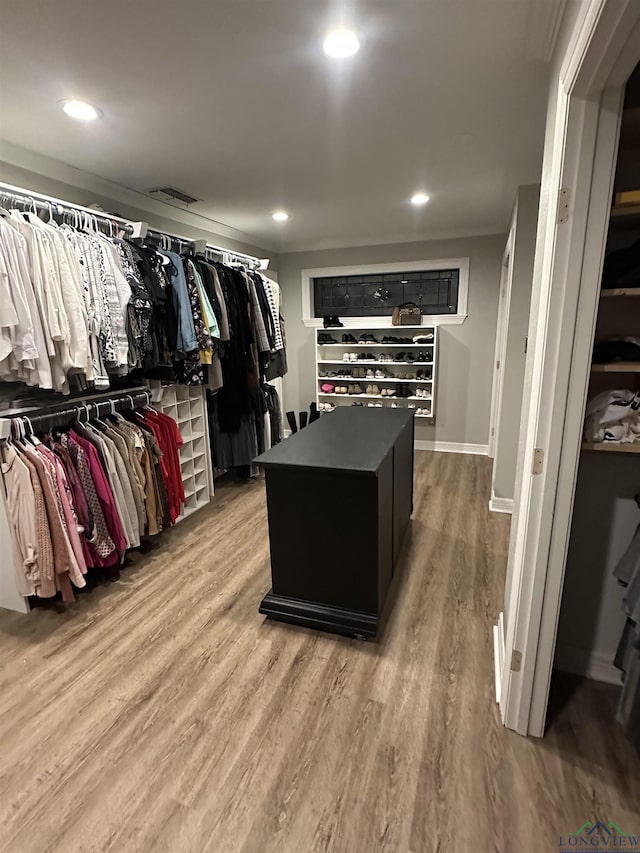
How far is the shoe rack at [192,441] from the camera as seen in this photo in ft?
10.7

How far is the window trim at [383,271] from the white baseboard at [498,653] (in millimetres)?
3548

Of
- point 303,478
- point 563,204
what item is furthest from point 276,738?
point 563,204

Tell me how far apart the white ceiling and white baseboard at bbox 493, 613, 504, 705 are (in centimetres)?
237

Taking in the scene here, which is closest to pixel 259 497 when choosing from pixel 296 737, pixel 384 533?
pixel 384 533

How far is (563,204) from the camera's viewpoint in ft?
3.90

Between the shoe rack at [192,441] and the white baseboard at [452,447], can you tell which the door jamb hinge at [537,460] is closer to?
the shoe rack at [192,441]

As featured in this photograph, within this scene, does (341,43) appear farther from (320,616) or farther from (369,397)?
(369,397)

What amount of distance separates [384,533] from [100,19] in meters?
2.29

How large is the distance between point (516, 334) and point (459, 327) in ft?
5.69

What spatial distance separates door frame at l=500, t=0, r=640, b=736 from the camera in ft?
3.45

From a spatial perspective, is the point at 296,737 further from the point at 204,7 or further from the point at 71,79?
the point at 71,79

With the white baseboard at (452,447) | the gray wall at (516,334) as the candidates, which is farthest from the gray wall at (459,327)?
the gray wall at (516,334)

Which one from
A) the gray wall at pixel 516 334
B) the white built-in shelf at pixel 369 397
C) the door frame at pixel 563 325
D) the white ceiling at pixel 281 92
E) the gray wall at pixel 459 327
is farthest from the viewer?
the white built-in shelf at pixel 369 397

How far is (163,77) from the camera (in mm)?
1721
